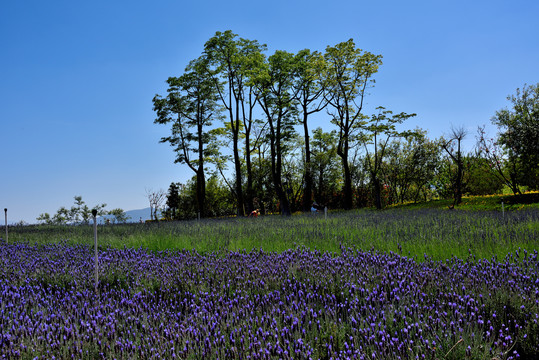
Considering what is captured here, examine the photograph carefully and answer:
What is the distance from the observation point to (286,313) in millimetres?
2951

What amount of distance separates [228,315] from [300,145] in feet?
104

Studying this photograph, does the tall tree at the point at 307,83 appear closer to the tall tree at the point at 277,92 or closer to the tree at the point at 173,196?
the tall tree at the point at 277,92

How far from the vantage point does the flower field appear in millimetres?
2416

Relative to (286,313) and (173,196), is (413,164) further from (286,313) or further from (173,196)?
(286,313)

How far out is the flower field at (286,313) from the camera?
2.42 metres

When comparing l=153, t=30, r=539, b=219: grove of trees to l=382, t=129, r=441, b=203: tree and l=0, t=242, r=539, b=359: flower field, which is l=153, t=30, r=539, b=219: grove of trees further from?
l=0, t=242, r=539, b=359: flower field

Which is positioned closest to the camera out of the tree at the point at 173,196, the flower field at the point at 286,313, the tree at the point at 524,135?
the flower field at the point at 286,313

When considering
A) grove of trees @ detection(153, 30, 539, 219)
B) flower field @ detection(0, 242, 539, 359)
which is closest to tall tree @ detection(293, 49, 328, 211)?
grove of trees @ detection(153, 30, 539, 219)

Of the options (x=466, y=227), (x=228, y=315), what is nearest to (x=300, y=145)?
(x=466, y=227)

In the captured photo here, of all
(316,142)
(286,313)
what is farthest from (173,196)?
(286,313)

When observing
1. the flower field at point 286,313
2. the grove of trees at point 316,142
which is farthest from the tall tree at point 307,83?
the flower field at point 286,313

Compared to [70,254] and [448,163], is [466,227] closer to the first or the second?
[70,254]

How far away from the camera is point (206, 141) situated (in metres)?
28.9

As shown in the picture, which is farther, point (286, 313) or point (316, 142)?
point (316, 142)
